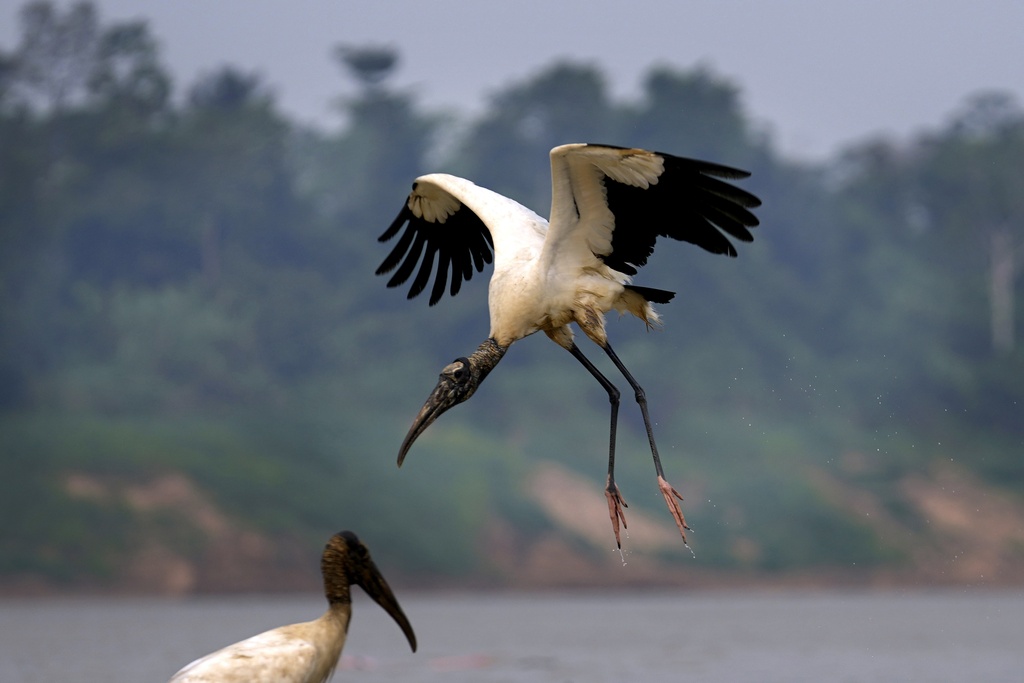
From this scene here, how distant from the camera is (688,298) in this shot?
47.3 m

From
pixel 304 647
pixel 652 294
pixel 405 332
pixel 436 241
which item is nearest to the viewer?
pixel 304 647

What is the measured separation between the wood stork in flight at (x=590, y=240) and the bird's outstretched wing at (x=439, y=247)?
481 millimetres

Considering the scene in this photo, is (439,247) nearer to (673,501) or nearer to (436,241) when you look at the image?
(436,241)

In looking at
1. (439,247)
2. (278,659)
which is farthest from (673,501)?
(439,247)

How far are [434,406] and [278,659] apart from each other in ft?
5.63

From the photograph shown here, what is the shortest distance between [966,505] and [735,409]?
6.32 metres

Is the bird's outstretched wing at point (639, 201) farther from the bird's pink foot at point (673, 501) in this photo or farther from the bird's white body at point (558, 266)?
the bird's pink foot at point (673, 501)

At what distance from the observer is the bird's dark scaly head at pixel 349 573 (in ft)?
31.4

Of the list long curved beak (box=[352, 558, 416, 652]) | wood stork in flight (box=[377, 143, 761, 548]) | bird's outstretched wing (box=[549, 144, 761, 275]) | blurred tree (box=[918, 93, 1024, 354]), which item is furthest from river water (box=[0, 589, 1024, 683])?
blurred tree (box=[918, 93, 1024, 354])

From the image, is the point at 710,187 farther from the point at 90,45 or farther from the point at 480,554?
the point at 90,45

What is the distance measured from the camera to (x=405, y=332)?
150 feet

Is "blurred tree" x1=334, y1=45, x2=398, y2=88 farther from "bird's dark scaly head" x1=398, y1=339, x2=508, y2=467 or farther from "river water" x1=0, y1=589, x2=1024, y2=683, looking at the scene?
"bird's dark scaly head" x1=398, y1=339, x2=508, y2=467

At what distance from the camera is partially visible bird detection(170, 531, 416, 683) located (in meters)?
8.52

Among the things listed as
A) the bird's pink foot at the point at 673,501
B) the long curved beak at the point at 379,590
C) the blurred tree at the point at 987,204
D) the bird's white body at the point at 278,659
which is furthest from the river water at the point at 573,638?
the blurred tree at the point at 987,204
